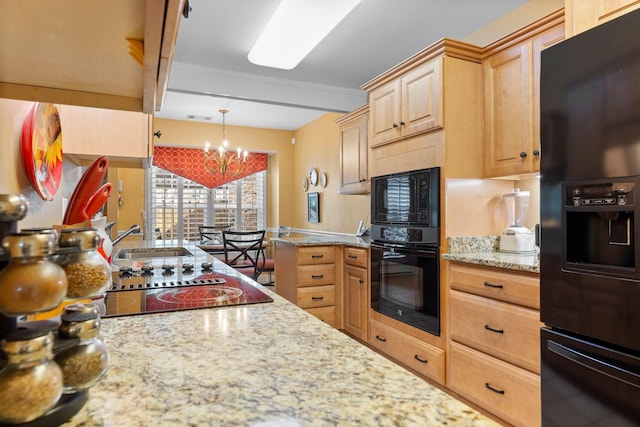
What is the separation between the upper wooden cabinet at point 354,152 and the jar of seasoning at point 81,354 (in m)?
3.30

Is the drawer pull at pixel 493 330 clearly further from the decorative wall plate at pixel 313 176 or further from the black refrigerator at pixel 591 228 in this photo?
the decorative wall plate at pixel 313 176

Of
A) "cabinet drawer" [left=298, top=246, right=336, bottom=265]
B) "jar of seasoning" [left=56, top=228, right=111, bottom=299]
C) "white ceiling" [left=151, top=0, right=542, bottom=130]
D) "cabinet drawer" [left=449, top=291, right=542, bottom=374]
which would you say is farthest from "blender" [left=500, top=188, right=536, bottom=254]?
"jar of seasoning" [left=56, top=228, right=111, bottom=299]

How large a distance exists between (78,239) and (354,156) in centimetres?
352

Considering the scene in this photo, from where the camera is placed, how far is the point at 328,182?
18.5 ft

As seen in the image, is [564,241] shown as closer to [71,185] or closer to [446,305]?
[446,305]

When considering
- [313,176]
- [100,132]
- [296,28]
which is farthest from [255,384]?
[313,176]

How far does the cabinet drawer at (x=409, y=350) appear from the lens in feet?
7.71

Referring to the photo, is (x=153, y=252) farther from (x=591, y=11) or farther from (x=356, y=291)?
(x=591, y=11)

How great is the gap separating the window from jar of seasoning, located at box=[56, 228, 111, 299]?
6.43m

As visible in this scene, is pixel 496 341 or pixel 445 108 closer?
pixel 496 341

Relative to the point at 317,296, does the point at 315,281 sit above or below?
above

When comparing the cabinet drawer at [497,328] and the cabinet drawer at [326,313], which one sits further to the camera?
the cabinet drawer at [326,313]

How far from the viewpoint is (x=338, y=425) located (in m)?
0.44

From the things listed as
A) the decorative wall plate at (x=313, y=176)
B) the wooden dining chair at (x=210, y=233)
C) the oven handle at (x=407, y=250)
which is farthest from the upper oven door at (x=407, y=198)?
the decorative wall plate at (x=313, y=176)
